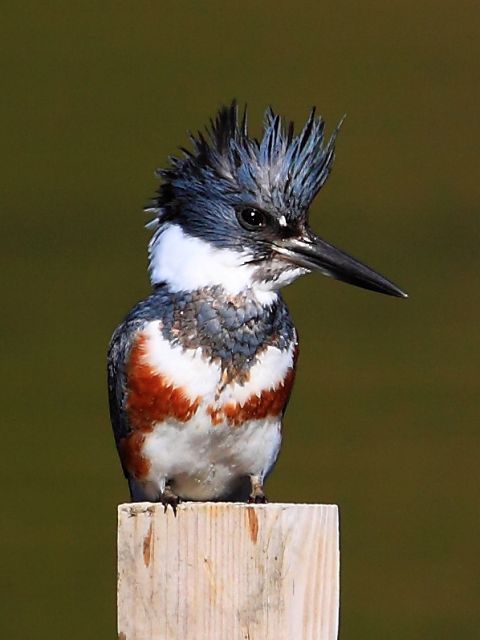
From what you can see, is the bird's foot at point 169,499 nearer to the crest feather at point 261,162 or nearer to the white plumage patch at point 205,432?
the white plumage patch at point 205,432

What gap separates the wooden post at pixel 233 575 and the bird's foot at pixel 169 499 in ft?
0.26

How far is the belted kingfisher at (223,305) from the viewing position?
9.32 feet

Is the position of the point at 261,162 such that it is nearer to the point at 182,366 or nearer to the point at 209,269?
the point at 209,269

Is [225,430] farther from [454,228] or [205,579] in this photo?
[454,228]

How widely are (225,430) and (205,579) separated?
0.78 meters

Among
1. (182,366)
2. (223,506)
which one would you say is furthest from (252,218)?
(223,506)

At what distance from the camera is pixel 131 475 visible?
2.99m

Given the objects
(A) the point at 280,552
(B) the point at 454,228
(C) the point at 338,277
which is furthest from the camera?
(B) the point at 454,228

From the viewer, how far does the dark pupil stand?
2.87 m

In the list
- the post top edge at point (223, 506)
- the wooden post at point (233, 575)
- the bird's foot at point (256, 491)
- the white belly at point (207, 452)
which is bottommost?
the wooden post at point (233, 575)

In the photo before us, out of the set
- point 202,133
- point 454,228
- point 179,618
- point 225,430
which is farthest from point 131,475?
point 454,228

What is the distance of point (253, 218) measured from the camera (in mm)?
2871

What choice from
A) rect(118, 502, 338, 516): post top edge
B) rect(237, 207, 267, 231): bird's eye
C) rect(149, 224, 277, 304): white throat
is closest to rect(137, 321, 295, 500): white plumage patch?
rect(149, 224, 277, 304): white throat

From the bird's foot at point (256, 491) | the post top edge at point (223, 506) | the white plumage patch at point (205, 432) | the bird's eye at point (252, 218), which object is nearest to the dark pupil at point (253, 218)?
the bird's eye at point (252, 218)
